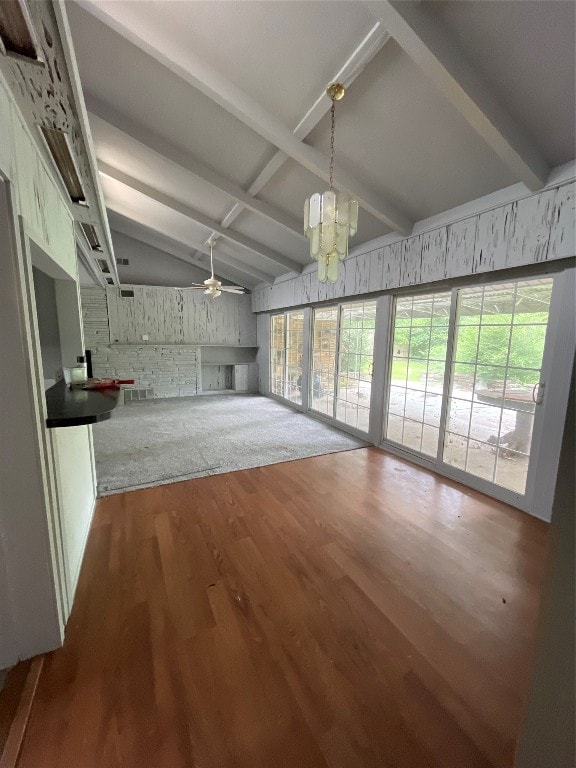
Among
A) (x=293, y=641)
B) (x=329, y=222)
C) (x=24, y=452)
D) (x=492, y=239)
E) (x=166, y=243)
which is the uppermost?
(x=166, y=243)

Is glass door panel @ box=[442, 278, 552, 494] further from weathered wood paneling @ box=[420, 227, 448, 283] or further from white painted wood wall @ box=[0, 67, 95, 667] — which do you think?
white painted wood wall @ box=[0, 67, 95, 667]

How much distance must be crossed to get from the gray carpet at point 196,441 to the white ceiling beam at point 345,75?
2924 mm

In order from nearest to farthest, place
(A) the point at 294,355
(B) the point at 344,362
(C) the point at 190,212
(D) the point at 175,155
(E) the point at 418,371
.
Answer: (D) the point at 175,155 → (E) the point at 418,371 → (C) the point at 190,212 → (B) the point at 344,362 → (A) the point at 294,355

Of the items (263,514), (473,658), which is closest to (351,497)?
(263,514)

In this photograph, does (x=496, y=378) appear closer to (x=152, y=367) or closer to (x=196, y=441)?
(x=196, y=441)

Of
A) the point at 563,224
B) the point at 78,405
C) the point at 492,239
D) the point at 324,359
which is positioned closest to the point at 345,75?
the point at 492,239

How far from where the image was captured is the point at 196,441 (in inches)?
156

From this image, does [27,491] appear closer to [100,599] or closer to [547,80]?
[100,599]

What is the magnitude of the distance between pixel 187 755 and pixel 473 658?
1.21m

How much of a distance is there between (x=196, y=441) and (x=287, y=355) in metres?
2.84

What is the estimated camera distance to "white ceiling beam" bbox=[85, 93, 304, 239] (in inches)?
106

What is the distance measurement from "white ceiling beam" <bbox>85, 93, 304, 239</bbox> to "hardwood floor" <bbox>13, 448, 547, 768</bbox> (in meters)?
3.13

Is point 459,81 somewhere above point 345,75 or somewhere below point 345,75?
below

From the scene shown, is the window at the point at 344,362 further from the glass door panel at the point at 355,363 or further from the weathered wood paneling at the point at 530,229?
the weathered wood paneling at the point at 530,229
